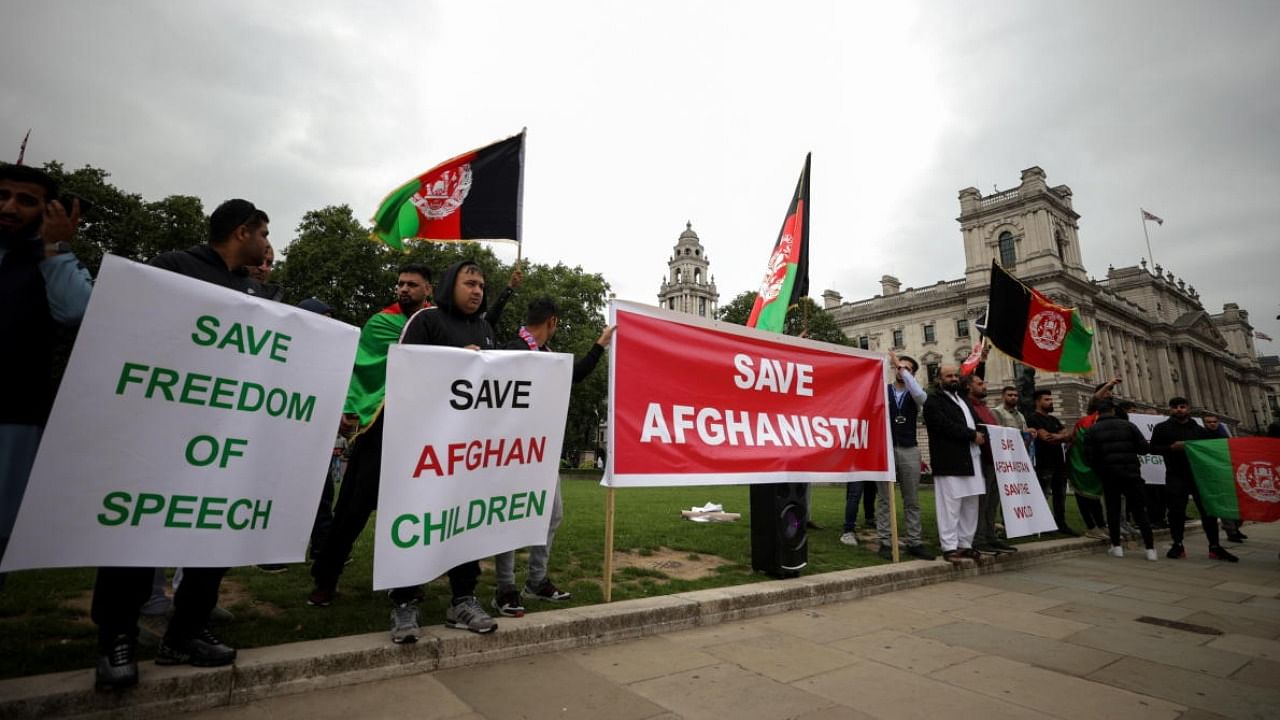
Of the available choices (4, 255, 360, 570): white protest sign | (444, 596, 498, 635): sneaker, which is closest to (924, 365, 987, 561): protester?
(444, 596, 498, 635): sneaker

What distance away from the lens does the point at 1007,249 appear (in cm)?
5506

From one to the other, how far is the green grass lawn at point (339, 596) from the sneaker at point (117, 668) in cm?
43

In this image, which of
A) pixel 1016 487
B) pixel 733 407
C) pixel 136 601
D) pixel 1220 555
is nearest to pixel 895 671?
pixel 733 407

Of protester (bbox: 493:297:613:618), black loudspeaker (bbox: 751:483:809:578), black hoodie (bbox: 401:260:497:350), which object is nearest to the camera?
black hoodie (bbox: 401:260:497:350)

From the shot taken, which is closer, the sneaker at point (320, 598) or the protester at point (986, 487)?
the sneaker at point (320, 598)

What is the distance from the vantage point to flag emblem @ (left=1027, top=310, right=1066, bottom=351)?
8.76m

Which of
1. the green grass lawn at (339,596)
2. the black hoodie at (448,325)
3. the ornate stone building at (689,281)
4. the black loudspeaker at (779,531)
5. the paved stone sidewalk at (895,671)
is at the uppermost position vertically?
the ornate stone building at (689,281)

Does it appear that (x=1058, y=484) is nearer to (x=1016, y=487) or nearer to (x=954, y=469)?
(x=1016, y=487)

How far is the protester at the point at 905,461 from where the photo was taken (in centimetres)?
674

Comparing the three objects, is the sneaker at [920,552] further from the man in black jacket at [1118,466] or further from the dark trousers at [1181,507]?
the dark trousers at [1181,507]

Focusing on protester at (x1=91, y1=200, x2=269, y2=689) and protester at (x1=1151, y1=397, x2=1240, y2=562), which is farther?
protester at (x1=1151, y1=397, x2=1240, y2=562)

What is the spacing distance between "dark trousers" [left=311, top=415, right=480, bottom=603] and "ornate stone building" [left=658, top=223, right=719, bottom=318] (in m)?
97.0

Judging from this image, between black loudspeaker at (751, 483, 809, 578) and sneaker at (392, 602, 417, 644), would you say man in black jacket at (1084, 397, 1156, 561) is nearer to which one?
black loudspeaker at (751, 483, 809, 578)

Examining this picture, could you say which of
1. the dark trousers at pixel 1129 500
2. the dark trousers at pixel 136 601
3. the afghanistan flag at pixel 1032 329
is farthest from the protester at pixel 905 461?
the dark trousers at pixel 136 601
